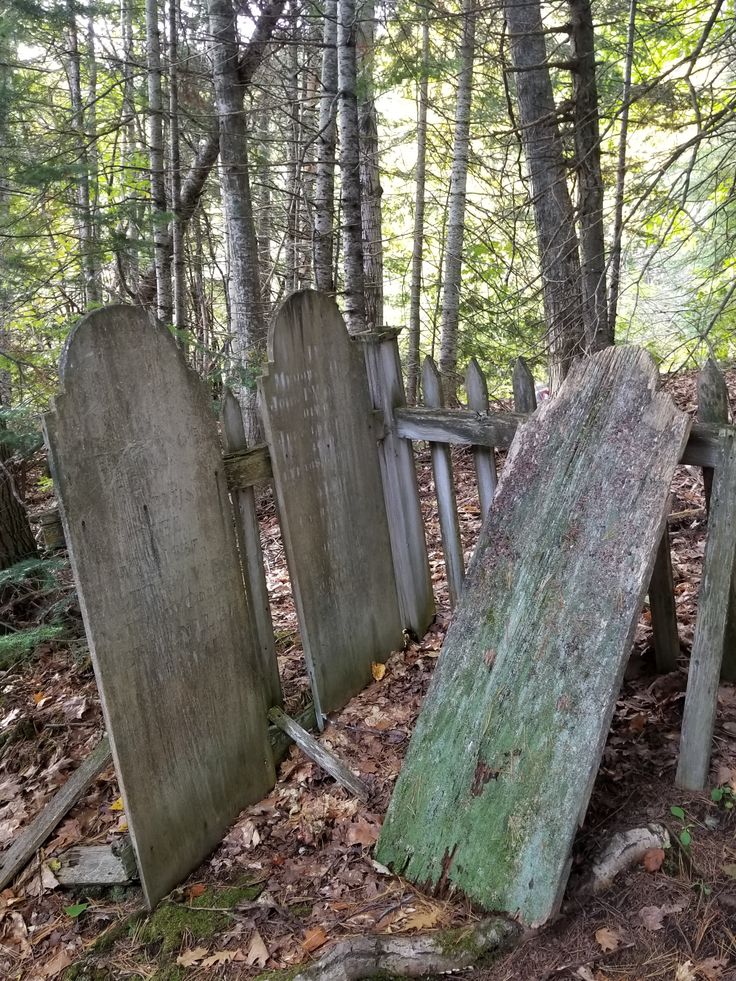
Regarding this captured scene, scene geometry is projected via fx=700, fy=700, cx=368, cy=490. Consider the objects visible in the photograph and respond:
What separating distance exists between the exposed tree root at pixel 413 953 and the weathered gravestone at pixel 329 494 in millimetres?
1252

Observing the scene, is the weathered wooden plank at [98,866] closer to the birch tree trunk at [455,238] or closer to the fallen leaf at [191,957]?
the fallen leaf at [191,957]

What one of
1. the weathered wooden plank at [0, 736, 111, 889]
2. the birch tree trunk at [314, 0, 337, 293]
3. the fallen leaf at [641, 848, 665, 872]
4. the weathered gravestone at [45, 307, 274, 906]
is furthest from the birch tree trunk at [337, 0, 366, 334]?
the fallen leaf at [641, 848, 665, 872]

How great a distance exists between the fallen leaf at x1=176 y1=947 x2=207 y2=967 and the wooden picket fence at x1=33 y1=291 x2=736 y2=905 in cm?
29

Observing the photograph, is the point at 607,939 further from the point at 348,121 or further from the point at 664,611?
the point at 348,121

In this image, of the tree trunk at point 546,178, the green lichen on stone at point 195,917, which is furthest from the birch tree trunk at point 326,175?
the green lichen on stone at point 195,917

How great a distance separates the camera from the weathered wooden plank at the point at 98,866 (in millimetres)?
2650

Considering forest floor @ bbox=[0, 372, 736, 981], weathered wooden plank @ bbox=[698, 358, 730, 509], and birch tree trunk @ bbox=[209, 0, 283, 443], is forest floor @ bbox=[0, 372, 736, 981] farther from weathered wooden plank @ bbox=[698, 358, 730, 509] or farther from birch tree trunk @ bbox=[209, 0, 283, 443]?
birch tree trunk @ bbox=[209, 0, 283, 443]

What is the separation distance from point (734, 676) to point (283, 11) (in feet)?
25.3

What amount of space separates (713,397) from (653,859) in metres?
1.61

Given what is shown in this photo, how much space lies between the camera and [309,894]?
8.29ft

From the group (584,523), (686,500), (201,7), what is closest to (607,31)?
(201,7)

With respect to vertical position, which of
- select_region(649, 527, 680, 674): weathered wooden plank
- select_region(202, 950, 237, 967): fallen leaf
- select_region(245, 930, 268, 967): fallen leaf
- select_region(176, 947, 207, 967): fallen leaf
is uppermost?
select_region(649, 527, 680, 674): weathered wooden plank

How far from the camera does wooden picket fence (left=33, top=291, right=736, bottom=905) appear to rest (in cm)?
244

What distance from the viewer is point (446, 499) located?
3.71 metres
